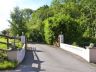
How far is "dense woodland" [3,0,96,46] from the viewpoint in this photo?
44375 millimetres

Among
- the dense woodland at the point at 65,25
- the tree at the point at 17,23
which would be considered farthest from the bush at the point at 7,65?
the tree at the point at 17,23

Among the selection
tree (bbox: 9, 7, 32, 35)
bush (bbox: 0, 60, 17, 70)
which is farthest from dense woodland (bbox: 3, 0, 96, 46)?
bush (bbox: 0, 60, 17, 70)

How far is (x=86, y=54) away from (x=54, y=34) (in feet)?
71.3

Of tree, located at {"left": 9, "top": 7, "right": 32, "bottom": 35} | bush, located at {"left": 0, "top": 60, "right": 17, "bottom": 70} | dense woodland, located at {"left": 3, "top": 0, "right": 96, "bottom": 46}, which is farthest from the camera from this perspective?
tree, located at {"left": 9, "top": 7, "right": 32, "bottom": 35}

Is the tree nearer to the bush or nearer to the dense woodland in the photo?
the dense woodland

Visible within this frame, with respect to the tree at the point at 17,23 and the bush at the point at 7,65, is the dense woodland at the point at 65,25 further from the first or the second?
the bush at the point at 7,65

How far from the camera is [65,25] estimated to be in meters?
44.2

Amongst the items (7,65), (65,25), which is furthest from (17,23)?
(7,65)

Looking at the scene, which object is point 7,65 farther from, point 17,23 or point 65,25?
point 17,23

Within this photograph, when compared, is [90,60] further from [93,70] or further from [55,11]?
[55,11]

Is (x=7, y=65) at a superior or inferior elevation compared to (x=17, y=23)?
inferior

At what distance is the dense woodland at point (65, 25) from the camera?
1747 inches

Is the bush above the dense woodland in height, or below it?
below

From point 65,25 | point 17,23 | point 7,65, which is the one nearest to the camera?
point 7,65
